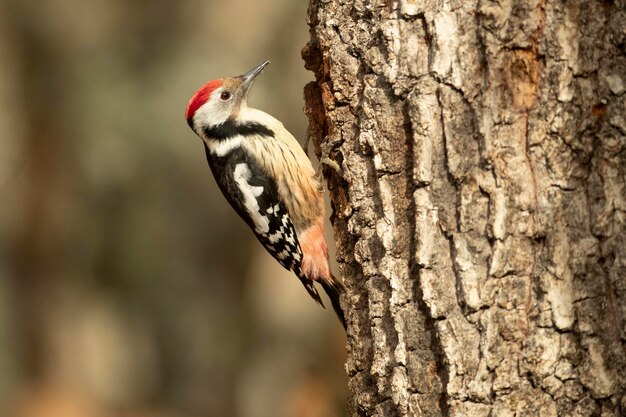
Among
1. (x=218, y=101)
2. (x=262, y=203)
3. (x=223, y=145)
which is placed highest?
(x=218, y=101)

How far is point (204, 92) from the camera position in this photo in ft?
15.0

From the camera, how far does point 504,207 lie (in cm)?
253

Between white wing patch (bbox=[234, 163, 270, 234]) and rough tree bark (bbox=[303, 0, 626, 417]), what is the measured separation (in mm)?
1737

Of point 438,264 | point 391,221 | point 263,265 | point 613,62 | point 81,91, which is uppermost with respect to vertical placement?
point 81,91

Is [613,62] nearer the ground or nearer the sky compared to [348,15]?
nearer the ground

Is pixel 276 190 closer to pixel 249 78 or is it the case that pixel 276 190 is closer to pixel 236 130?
pixel 236 130

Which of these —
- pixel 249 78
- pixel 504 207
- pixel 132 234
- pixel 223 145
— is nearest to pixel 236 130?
pixel 223 145

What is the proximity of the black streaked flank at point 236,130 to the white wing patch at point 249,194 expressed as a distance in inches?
7.9

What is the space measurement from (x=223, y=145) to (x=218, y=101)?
0.80 feet

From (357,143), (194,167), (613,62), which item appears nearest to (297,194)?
(357,143)

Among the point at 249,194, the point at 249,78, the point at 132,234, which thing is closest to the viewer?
the point at 249,194

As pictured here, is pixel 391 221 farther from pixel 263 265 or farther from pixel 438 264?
pixel 263 265

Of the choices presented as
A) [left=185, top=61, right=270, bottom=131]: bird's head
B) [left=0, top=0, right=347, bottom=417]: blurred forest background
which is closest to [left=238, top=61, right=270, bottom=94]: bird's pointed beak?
[left=185, top=61, right=270, bottom=131]: bird's head

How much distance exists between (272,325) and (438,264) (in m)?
6.25
